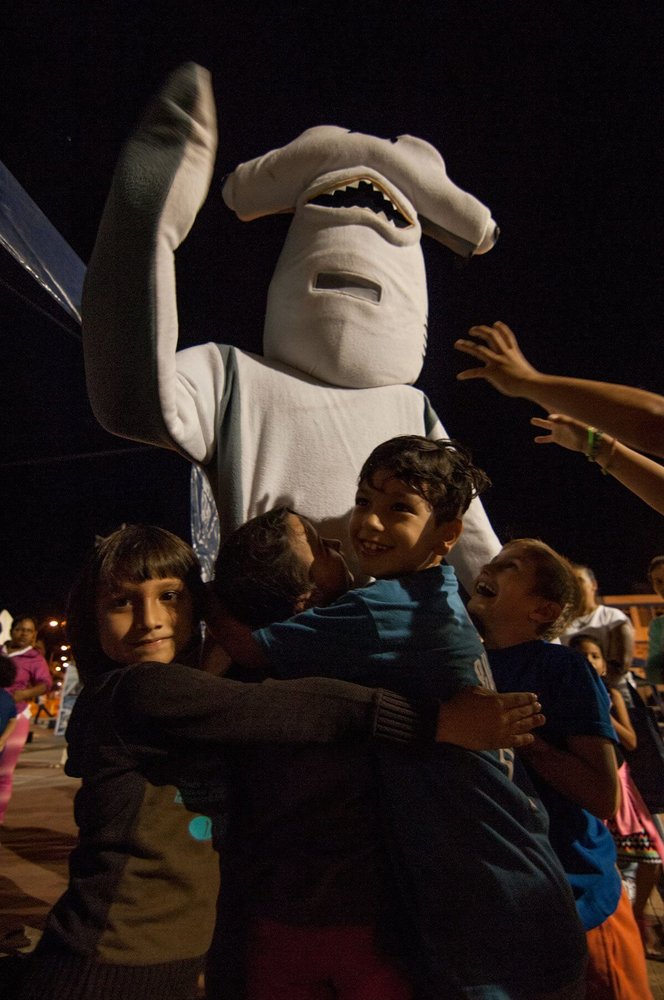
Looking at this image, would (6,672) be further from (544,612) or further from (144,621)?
(544,612)

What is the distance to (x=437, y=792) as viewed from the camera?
85 centimetres

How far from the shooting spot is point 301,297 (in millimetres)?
1469

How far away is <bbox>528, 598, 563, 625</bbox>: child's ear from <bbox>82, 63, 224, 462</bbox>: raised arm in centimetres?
80

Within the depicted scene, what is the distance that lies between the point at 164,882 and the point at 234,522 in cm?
61

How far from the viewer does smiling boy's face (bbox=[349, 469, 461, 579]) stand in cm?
101

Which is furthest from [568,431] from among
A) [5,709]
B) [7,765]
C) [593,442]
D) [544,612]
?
[7,765]

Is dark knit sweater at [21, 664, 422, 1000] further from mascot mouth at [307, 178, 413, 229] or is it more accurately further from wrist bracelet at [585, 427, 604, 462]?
mascot mouth at [307, 178, 413, 229]

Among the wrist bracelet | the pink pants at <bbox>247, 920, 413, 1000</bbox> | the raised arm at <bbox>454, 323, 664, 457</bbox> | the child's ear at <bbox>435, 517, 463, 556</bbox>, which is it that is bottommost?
the pink pants at <bbox>247, 920, 413, 1000</bbox>

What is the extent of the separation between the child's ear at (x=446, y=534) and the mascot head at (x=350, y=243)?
522 millimetres

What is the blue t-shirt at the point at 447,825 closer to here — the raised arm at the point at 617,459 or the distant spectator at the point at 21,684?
the raised arm at the point at 617,459

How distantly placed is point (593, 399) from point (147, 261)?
88 centimetres

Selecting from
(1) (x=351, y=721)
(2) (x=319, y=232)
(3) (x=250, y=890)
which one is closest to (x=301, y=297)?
(2) (x=319, y=232)

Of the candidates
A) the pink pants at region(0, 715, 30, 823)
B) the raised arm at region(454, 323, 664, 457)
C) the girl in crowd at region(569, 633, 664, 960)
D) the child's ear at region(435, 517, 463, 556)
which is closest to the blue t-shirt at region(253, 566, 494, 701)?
the child's ear at region(435, 517, 463, 556)

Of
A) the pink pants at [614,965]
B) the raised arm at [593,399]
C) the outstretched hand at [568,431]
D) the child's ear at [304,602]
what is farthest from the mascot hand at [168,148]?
the pink pants at [614,965]
